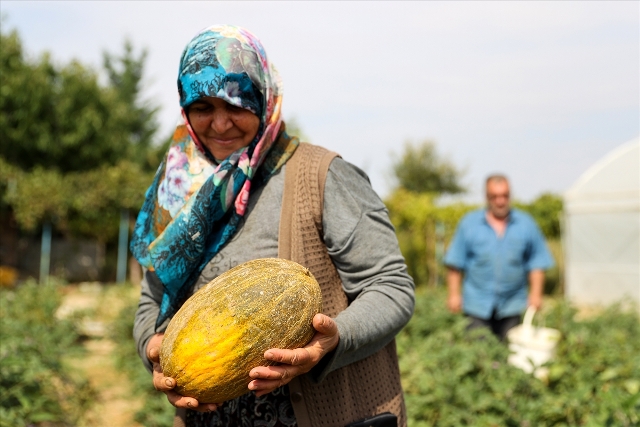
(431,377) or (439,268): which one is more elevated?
(431,377)

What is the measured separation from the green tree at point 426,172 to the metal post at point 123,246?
20063mm

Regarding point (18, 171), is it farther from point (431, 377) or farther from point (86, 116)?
point (431, 377)

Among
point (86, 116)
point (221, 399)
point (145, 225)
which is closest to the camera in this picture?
point (221, 399)

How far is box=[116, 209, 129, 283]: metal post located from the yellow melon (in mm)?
16835

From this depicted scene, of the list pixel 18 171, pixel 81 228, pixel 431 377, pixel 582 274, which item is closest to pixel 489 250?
pixel 431 377

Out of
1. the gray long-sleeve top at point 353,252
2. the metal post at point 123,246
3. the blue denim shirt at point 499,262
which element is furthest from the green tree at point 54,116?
the gray long-sleeve top at point 353,252

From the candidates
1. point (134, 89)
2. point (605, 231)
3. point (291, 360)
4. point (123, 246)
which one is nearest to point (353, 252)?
point (291, 360)

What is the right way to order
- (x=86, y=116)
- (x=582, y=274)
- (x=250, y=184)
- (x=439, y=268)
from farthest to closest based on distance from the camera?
(x=86, y=116)
(x=439, y=268)
(x=582, y=274)
(x=250, y=184)

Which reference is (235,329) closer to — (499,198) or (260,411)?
(260,411)

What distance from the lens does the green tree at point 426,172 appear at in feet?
117

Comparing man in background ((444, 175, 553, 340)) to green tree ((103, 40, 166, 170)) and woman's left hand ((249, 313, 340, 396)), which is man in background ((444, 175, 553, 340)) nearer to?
woman's left hand ((249, 313, 340, 396))

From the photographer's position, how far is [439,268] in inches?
619

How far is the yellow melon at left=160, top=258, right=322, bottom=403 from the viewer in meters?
1.53

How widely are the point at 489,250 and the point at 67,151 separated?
807 inches
